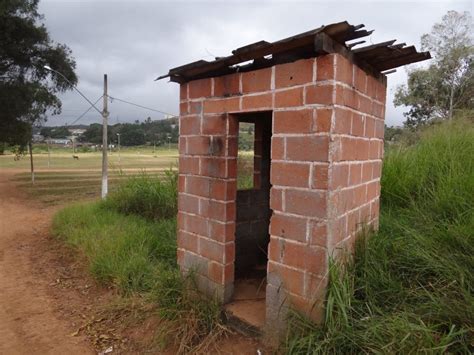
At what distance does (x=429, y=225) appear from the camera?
2.66 m

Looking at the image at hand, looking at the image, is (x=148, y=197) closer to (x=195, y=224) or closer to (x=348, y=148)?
(x=195, y=224)

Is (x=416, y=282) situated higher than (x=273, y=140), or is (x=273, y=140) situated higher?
(x=273, y=140)

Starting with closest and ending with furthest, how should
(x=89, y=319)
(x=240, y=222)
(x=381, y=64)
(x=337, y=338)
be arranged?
(x=337, y=338), (x=381, y=64), (x=89, y=319), (x=240, y=222)

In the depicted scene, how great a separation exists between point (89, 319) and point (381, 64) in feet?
11.6

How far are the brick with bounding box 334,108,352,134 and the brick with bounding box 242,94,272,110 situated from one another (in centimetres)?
49

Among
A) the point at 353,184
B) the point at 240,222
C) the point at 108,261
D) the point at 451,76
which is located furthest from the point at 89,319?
the point at 451,76

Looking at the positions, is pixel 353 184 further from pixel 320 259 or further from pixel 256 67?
pixel 256 67

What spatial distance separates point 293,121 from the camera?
2191mm

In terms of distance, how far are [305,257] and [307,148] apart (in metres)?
0.68

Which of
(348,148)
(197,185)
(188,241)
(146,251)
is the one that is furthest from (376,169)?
(146,251)

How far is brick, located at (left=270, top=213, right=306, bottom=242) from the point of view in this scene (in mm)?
2154

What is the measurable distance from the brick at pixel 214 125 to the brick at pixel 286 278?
108 cm

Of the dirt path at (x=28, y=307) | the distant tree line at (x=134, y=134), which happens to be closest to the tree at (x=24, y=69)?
the dirt path at (x=28, y=307)

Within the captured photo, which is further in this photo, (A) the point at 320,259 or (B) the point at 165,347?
(B) the point at 165,347
